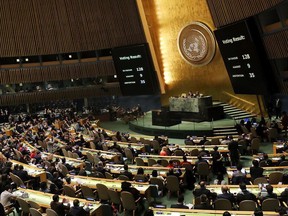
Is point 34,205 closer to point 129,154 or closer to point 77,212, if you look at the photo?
point 77,212

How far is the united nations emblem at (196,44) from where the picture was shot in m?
22.5

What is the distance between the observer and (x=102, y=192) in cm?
941

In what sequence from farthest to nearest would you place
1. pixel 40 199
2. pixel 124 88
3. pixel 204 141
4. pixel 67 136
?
pixel 124 88 < pixel 67 136 < pixel 204 141 < pixel 40 199

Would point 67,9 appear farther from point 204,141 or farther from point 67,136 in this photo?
point 204,141

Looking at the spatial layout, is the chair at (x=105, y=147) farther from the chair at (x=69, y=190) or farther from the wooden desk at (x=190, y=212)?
the wooden desk at (x=190, y=212)

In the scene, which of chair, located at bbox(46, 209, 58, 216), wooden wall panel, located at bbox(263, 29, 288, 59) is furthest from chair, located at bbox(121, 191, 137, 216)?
wooden wall panel, located at bbox(263, 29, 288, 59)

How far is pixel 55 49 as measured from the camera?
28.1m

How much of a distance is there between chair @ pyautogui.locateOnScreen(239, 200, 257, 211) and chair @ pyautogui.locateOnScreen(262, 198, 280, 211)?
0.66 feet

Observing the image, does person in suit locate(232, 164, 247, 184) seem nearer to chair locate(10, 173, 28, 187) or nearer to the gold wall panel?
chair locate(10, 173, 28, 187)

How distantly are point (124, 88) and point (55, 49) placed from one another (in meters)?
7.28

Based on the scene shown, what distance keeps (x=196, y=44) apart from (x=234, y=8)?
6379 mm

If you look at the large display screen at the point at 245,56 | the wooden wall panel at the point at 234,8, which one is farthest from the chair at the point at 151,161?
the wooden wall panel at the point at 234,8

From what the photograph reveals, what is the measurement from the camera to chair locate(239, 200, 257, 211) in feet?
23.5

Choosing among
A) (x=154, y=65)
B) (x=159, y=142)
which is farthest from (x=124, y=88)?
(x=159, y=142)
